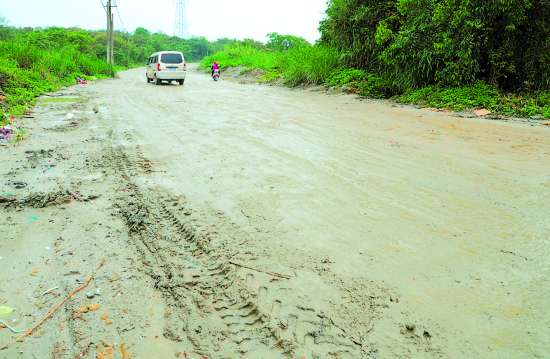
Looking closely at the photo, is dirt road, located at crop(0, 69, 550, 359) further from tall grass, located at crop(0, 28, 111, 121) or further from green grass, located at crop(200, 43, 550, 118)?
tall grass, located at crop(0, 28, 111, 121)

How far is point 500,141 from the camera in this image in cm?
648

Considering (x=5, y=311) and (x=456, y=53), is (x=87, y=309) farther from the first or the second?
(x=456, y=53)

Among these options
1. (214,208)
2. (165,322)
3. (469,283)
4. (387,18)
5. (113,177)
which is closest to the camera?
(165,322)

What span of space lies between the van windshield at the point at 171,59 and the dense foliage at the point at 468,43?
11477 mm

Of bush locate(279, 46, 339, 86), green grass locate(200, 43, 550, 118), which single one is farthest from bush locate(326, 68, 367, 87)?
bush locate(279, 46, 339, 86)

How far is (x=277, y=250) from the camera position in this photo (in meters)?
2.95

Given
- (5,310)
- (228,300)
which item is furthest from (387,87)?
(5,310)

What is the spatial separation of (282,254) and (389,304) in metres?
0.84

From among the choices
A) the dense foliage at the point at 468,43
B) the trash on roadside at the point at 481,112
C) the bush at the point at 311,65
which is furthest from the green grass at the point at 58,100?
the trash on roadside at the point at 481,112

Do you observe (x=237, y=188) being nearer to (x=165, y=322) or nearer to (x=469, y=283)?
Answer: (x=165, y=322)

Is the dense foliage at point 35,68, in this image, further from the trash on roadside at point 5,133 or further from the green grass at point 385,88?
the green grass at point 385,88

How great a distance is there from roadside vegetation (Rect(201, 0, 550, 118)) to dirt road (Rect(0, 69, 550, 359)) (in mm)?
5225

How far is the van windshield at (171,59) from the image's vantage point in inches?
817

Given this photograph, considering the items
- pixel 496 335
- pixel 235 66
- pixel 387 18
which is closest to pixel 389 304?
pixel 496 335
